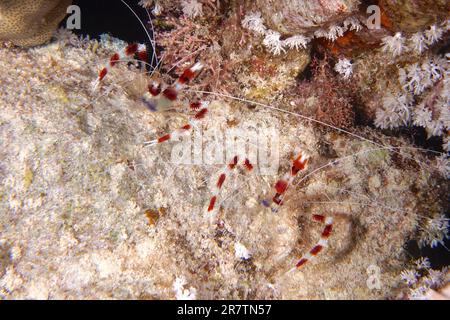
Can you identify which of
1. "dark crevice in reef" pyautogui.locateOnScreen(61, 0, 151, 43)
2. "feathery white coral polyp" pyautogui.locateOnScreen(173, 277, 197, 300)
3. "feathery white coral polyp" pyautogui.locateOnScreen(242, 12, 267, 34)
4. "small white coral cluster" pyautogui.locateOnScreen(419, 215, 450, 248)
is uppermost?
"feathery white coral polyp" pyautogui.locateOnScreen(242, 12, 267, 34)

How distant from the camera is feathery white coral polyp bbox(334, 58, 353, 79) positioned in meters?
3.86

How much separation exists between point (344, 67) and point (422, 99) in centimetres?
111

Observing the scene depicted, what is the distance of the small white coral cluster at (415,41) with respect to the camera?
3162 mm

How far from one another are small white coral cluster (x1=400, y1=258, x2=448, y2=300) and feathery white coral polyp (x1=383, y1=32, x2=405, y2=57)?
2.67 meters

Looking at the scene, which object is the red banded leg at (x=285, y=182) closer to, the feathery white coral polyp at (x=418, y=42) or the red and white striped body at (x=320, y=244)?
the red and white striped body at (x=320, y=244)

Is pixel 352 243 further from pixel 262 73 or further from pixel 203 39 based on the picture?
pixel 203 39

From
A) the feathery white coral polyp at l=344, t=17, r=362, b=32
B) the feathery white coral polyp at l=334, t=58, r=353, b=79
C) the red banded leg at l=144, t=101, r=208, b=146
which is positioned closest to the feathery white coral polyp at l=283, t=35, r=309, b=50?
the feathery white coral polyp at l=344, t=17, r=362, b=32

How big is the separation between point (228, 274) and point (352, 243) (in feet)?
5.48

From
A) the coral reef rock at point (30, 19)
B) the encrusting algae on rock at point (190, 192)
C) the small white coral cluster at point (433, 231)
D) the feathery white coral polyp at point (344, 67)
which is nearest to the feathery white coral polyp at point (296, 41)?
the encrusting algae on rock at point (190, 192)

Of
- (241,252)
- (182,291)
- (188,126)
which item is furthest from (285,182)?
(182,291)

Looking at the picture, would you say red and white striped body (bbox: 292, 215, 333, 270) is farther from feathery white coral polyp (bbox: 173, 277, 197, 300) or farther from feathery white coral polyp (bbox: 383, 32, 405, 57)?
feathery white coral polyp (bbox: 383, 32, 405, 57)

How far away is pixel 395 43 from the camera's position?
3342mm

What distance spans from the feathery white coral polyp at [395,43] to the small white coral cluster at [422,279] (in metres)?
2.67
